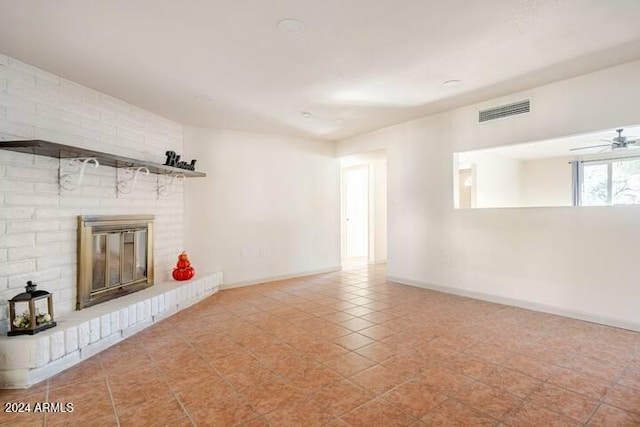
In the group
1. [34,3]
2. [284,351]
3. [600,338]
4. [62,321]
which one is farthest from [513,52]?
[62,321]

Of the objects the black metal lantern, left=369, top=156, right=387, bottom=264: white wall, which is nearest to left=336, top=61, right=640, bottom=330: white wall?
left=369, top=156, right=387, bottom=264: white wall

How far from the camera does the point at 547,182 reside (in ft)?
20.2

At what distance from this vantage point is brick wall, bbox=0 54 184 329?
268 cm

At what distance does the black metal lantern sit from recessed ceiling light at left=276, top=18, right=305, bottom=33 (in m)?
2.84

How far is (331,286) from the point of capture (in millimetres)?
5359

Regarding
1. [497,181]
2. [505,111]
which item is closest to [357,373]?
[505,111]

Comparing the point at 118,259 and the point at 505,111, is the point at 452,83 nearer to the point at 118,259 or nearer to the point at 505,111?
the point at 505,111

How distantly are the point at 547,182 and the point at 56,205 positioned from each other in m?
7.56

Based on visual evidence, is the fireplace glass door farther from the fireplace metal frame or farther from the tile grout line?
the tile grout line

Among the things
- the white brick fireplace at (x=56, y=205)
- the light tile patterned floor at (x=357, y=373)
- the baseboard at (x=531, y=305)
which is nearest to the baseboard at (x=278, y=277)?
the white brick fireplace at (x=56, y=205)

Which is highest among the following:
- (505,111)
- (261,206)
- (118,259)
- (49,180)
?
(505,111)

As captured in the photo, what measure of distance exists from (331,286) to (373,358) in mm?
Answer: 2654

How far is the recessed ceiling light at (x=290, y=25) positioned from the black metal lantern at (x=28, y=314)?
2.84m

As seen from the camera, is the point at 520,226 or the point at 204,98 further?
the point at 520,226
